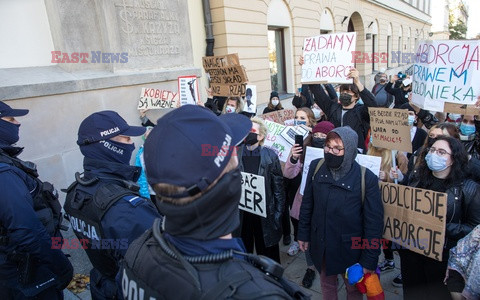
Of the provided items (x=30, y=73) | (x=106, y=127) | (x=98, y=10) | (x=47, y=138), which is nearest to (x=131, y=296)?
(x=106, y=127)

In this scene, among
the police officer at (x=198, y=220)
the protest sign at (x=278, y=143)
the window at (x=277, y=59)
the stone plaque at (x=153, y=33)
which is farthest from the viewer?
the window at (x=277, y=59)

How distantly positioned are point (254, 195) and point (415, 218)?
1448mm

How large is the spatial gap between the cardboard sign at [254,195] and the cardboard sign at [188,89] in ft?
8.99

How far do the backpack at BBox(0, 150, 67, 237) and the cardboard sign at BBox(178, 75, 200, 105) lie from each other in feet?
10.7

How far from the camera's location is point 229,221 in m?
1.08

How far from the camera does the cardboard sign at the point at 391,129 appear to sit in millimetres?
3229

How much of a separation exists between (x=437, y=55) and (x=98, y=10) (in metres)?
5.03

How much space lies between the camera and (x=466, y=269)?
2.14 metres

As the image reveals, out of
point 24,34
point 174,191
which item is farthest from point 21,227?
point 24,34

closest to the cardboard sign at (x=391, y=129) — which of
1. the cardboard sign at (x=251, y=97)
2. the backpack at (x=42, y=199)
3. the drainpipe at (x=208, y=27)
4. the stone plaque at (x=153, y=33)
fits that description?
the cardboard sign at (x=251, y=97)

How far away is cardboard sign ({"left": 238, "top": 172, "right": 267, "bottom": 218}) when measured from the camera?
3.17 meters

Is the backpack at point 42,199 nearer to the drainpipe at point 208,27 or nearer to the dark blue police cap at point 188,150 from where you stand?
the dark blue police cap at point 188,150

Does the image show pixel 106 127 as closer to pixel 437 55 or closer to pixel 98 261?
pixel 98 261

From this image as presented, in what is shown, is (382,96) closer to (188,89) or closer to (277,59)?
(277,59)
